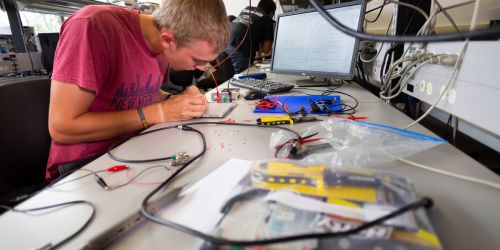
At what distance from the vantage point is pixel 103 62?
0.82m

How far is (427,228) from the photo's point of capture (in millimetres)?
320

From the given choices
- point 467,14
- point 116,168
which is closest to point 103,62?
point 116,168

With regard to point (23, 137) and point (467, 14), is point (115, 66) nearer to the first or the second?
point (23, 137)

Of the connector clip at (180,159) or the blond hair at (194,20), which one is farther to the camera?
the blond hair at (194,20)

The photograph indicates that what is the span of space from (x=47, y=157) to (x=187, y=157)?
0.63 meters

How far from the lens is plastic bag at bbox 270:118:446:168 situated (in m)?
0.56

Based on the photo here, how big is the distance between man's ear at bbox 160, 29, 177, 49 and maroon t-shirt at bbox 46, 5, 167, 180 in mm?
92

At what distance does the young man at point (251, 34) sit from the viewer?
2.44 meters

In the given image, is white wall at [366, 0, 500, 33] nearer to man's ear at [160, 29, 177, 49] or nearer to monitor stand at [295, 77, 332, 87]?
monitor stand at [295, 77, 332, 87]

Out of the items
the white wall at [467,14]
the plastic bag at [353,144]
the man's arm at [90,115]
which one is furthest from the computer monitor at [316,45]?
the man's arm at [90,115]

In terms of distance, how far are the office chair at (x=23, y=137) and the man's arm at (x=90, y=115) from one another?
135 millimetres

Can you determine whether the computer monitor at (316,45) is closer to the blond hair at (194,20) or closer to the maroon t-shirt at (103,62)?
the blond hair at (194,20)

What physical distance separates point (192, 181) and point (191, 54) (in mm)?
575

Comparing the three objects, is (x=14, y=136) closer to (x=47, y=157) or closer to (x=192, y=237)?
(x=47, y=157)
